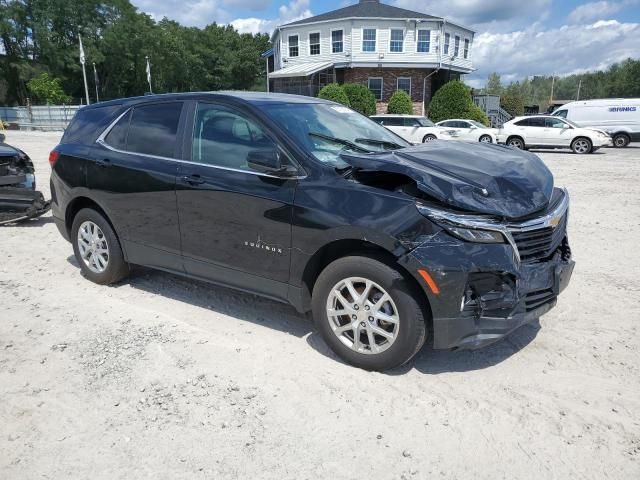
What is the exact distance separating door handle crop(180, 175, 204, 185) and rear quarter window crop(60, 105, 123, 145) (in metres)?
1.30

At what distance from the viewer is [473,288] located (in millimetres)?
3139

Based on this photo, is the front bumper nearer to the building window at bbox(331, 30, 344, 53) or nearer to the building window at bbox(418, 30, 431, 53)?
the building window at bbox(331, 30, 344, 53)

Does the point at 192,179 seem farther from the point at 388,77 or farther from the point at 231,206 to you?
the point at 388,77

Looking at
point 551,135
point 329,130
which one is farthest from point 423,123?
point 329,130

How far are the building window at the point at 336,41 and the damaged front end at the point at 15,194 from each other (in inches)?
1231

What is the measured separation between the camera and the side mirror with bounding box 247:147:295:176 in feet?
11.7

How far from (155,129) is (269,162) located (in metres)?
1.48

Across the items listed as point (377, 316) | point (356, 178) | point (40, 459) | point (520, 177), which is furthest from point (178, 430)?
point (520, 177)

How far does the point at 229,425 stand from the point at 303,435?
443 mm

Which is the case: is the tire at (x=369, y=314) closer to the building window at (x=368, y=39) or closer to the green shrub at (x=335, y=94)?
the green shrub at (x=335, y=94)

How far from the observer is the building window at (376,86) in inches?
1420

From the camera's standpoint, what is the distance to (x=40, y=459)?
8.78 feet

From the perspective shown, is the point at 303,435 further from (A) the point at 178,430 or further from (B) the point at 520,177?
(B) the point at 520,177

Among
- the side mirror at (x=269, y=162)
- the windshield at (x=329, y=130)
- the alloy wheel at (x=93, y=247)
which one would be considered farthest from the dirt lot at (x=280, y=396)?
the windshield at (x=329, y=130)
